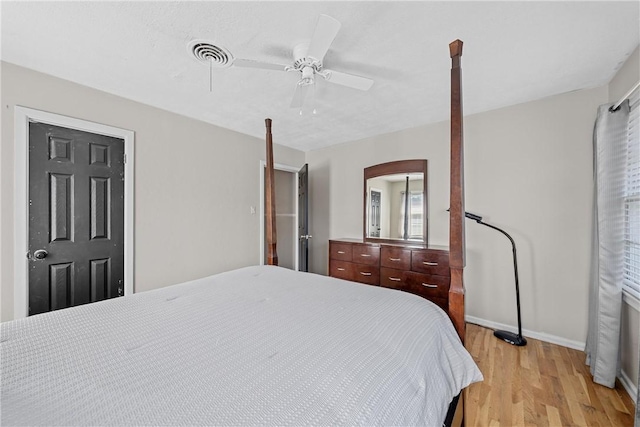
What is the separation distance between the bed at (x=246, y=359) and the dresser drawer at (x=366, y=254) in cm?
179

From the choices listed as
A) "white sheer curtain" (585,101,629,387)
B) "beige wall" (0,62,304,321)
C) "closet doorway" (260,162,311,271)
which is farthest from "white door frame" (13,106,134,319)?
"white sheer curtain" (585,101,629,387)

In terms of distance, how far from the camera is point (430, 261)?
2.81 m

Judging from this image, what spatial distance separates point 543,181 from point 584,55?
43.8 inches

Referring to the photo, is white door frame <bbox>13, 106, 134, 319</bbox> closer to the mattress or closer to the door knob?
the door knob

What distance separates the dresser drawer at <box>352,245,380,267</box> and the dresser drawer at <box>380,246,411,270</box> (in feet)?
0.23

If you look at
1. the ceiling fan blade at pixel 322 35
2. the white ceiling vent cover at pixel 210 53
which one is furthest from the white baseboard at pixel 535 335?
the white ceiling vent cover at pixel 210 53

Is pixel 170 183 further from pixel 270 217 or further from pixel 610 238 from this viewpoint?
pixel 610 238

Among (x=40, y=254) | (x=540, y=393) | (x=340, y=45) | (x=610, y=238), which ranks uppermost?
(x=340, y=45)

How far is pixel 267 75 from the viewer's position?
211 cm

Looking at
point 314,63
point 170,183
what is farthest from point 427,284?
point 170,183

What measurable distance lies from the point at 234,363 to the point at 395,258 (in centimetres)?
256

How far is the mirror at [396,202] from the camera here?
3.31m

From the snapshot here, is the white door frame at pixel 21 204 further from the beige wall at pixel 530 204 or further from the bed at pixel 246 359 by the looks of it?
the beige wall at pixel 530 204

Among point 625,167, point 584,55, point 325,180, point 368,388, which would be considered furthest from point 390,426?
point 325,180
